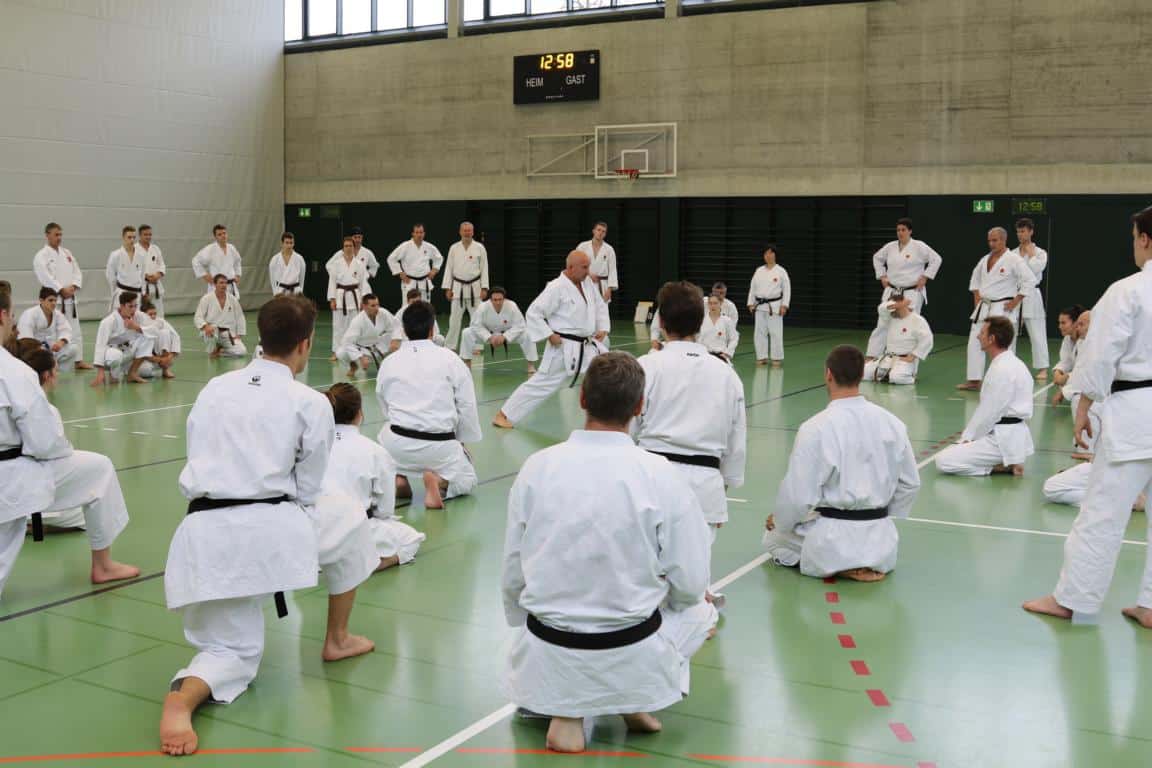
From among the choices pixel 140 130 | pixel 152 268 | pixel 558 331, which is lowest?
pixel 558 331

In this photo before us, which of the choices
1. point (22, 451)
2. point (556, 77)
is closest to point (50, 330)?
point (22, 451)

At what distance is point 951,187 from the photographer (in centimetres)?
1852

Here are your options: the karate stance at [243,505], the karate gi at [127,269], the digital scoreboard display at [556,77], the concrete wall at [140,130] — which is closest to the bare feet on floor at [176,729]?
the karate stance at [243,505]

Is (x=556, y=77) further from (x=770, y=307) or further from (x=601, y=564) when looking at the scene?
(x=601, y=564)

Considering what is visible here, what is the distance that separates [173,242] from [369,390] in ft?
39.0

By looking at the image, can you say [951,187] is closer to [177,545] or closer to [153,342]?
[153,342]

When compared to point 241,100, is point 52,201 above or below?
below

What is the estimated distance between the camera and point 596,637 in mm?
3443

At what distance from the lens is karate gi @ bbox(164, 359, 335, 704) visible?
3.82m

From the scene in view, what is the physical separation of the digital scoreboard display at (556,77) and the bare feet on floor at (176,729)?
60.8 feet

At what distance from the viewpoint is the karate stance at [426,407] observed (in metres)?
7.00

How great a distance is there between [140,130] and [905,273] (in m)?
14.8

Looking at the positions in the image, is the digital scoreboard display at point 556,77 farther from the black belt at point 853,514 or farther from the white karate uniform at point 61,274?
the black belt at point 853,514

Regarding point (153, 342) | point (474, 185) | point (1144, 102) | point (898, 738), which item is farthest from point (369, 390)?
point (1144, 102)
